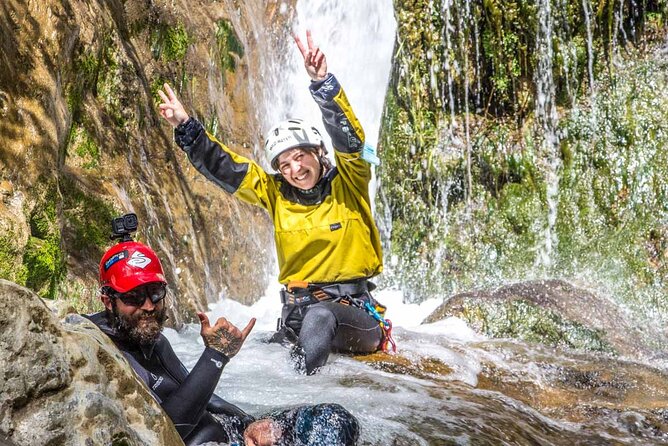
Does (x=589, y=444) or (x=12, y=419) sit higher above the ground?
(x=12, y=419)

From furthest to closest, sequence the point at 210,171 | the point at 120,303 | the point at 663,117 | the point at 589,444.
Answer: the point at 663,117
the point at 210,171
the point at 589,444
the point at 120,303

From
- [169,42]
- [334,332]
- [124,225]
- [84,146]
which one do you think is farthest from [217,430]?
[169,42]

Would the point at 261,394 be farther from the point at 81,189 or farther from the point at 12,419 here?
the point at 81,189

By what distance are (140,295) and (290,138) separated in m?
1.89

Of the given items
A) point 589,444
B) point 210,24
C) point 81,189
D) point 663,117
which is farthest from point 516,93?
point 589,444

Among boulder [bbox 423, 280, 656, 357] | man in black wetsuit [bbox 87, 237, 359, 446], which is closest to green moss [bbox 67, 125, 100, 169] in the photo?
man in black wetsuit [bbox 87, 237, 359, 446]

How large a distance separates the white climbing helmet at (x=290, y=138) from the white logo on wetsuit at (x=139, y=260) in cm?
170

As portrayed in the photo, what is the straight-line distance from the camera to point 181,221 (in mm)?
7723

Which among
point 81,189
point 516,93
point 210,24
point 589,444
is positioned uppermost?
point 210,24

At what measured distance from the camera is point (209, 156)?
486 cm

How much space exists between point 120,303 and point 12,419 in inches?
45.2

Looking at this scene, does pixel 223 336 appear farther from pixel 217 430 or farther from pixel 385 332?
pixel 385 332

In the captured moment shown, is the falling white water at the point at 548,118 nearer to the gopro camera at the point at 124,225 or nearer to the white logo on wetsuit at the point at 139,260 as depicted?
the gopro camera at the point at 124,225

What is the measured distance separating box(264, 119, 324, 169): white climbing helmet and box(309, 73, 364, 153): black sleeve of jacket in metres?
0.15
